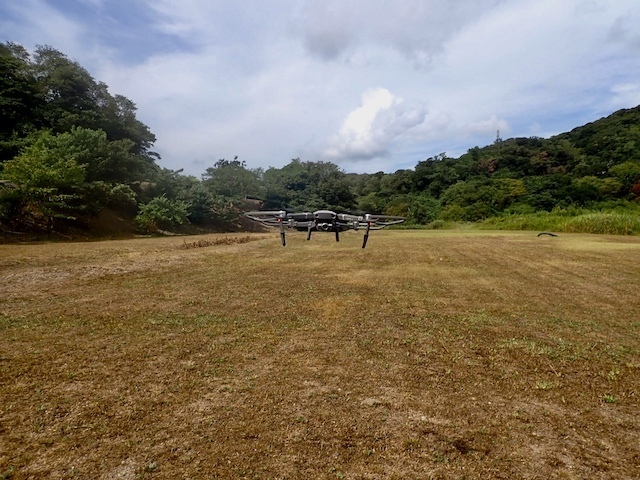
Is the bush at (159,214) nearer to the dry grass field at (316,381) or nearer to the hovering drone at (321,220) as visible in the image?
the dry grass field at (316,381)

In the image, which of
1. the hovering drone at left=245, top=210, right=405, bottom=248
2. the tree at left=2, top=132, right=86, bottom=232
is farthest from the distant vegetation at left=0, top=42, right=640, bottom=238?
the hovering drone at left=245, top=210, right=405, bottom=248

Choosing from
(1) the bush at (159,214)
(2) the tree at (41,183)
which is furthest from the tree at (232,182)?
(2) the tree at (41,183)

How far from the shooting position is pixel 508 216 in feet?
174

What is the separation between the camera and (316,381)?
6.71 metres

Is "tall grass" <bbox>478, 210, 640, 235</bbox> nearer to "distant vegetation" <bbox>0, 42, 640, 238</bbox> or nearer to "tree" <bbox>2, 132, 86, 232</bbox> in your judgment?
"distant vegetation" <bbox>0, 42, 640, 238</bbox>

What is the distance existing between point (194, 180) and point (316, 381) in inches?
2079

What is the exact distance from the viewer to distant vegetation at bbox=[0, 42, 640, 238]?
89.1 feet

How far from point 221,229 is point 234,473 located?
49448 mm

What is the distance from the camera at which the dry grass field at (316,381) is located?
465 centimetres

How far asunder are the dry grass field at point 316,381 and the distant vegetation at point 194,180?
676 centimetres

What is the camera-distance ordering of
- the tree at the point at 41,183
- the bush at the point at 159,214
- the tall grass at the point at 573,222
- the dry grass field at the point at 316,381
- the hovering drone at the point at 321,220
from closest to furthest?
the dry grass field at the point at 316,381 < the hovering drone at the point at 321,220 < the tree at the point at 41,183 < the tall grass at the point at 573,222 < the bush at the point at 159,214

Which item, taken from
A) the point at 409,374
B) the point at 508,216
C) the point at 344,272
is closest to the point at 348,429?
the point at 409,374

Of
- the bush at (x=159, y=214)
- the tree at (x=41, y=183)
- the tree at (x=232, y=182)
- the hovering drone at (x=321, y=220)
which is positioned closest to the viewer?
the hovering drone at (x=321, y=220)

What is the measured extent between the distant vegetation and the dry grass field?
22.2 feet
